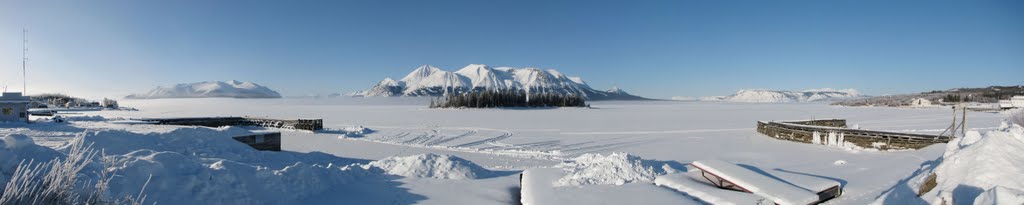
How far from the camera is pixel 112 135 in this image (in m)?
11.3

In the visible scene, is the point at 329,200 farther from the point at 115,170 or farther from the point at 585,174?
the point at 585,174

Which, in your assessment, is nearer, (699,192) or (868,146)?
(699,192)

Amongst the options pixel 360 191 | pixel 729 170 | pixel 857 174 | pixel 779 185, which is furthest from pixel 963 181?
pixel 360 191

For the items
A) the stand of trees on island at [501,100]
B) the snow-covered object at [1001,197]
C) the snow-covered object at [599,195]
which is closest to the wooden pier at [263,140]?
the snow-covered object at [599,195]

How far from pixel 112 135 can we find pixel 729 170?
1329 cm

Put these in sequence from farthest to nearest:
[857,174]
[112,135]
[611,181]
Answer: [112,135] < [857,174] < [611,181]

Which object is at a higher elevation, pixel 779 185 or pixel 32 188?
pixel 32 188

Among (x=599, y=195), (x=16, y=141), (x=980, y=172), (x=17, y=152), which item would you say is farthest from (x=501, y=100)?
(x=980, y=172)

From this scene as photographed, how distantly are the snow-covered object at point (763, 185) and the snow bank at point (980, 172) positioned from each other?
88cm

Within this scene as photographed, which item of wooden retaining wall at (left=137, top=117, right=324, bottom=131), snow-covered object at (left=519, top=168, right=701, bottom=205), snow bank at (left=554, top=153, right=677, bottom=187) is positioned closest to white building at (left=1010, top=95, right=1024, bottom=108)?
snow bank at (left=554, top=153, right=677, bottom=187)

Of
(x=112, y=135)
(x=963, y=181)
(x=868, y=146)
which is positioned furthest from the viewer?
(x=868, y=146)

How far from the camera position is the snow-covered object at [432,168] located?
9781mm

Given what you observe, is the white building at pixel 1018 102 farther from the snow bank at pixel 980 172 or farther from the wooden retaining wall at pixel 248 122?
the wooden retaining wall at pixel 248 122

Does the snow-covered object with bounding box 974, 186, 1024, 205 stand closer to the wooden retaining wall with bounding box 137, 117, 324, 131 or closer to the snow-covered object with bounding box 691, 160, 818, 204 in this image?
the snow-covered object with bounding box 691, 160, 818, 204
